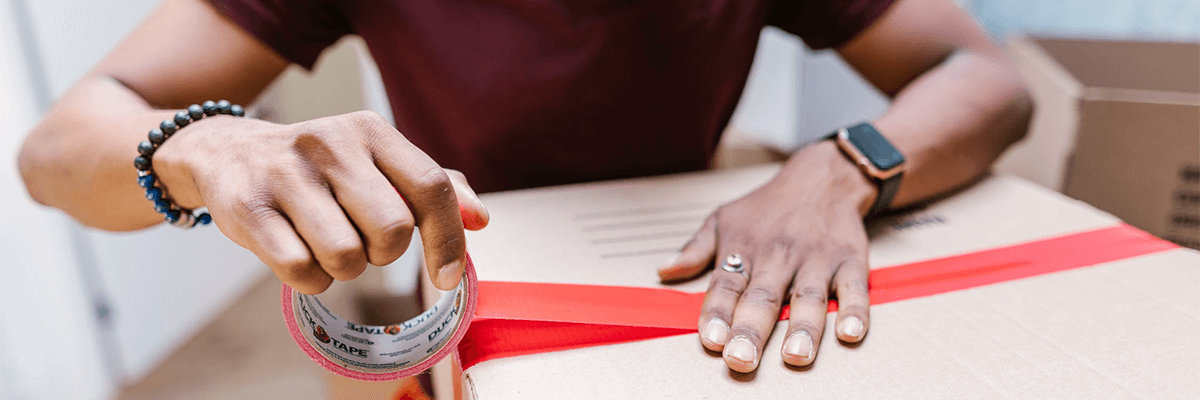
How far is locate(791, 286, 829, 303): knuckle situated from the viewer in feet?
1.54

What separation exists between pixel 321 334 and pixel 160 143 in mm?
181

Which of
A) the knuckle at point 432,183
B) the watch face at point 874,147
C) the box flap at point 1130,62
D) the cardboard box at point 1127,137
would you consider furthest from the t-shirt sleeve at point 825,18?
the knuckle at point 432,183

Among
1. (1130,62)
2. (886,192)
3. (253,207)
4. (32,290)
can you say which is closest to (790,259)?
(886,192)

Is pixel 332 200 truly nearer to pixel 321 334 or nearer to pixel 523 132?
pixel 321 334

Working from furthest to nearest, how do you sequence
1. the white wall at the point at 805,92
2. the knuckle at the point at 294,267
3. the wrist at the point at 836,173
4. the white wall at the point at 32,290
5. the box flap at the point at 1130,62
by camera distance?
the white wall at the point at 805,92
the white wall at the point at 32,290
the box flap at the point at 1130,62
the wrist at the point at 836,173
the knuckle at the point at 294,267

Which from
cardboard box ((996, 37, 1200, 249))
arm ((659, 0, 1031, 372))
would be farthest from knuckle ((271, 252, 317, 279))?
cardboard box ((996, 37, 1200, 249))

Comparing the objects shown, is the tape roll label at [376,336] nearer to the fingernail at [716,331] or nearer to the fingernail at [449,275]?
the fingernail at [449,275]

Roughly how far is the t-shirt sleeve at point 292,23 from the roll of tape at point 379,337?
1.15 feet

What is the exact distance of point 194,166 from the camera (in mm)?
405

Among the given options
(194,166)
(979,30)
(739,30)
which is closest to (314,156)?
(194,166)

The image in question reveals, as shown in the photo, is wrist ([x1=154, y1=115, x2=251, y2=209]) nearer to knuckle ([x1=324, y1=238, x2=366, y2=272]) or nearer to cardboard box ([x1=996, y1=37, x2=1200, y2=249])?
knuckle ([x1=324, y1=238, x2=366, y2=272])

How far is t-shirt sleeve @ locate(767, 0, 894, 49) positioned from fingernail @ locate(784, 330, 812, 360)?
1.62 ft

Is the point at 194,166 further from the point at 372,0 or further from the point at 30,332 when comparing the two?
the point at 30,332

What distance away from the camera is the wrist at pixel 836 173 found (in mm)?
607
